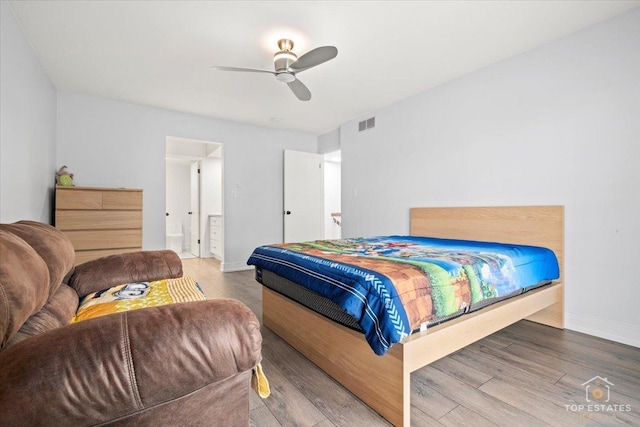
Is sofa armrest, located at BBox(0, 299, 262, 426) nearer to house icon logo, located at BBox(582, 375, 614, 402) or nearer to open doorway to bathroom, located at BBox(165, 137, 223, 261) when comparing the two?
house icon logo, located at BBox(582, 375, 614, 402)

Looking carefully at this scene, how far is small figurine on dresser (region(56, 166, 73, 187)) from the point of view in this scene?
328 cm

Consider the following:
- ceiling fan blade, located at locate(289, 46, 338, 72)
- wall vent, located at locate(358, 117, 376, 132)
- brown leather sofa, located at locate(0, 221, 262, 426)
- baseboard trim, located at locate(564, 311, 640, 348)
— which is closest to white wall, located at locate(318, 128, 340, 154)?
wall vent, located at locate(358, 117, 376, 132)

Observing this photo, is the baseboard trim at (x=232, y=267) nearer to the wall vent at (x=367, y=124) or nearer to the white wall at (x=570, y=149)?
the wall vent at (x=367, y=124)

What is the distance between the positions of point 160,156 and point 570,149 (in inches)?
182

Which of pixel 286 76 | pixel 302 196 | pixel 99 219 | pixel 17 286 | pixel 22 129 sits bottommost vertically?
pixel 17 286

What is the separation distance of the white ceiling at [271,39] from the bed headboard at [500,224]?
4.75 ft

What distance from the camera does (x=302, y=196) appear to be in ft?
17.6

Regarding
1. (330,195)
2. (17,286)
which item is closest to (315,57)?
(17,286)

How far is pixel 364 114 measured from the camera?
14.5 feet

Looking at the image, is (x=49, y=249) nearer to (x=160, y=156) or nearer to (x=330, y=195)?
(x=160, y=156)

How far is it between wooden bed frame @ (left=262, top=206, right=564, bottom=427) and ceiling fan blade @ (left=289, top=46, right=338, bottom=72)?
180 centimetres

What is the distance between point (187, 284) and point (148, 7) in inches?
76.8

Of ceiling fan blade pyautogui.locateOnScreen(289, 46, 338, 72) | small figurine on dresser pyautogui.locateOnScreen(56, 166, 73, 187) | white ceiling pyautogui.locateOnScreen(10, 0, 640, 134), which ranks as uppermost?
white ceiling pyautogui.locateOnScreen(10, 0, 640, 134)

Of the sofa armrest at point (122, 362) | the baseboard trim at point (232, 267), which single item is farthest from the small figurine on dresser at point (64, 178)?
the sofa armrest at point (122, 362)
